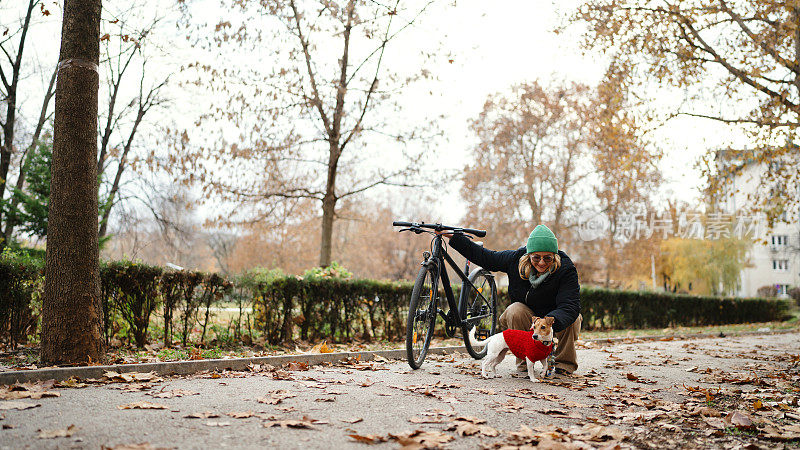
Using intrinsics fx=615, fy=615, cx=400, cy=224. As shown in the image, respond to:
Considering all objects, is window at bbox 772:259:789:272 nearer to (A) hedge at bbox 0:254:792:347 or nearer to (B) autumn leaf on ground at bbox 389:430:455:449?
(A) hedge at bbox 0:254:792:347

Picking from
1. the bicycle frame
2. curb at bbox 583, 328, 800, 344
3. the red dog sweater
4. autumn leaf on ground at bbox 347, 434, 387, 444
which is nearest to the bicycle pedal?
the bicycle frame

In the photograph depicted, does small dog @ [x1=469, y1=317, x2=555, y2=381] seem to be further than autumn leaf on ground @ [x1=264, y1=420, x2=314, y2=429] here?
Yes

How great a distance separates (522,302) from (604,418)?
2.20 m

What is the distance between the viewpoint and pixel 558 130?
30.9 meters

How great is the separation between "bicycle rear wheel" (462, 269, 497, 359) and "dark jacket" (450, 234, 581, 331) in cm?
53

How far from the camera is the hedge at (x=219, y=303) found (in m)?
7.07

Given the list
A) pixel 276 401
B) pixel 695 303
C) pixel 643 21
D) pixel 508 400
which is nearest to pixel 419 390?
pixel 508 400

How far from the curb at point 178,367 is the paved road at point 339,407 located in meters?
0.25

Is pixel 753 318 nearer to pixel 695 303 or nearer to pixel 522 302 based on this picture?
pixel 695 303

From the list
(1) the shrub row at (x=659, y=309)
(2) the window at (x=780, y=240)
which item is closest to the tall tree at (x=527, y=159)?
(1) the shrub row at (x=659, y=309)

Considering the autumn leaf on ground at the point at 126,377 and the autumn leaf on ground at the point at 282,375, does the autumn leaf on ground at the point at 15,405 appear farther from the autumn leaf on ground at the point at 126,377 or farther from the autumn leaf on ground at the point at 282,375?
the autumn leaf on ground at the point at 282,375

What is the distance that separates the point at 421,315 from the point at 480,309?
4.41 ft

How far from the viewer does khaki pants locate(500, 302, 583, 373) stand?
630cm

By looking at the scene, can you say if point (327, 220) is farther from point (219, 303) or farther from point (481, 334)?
point (481, 334)
